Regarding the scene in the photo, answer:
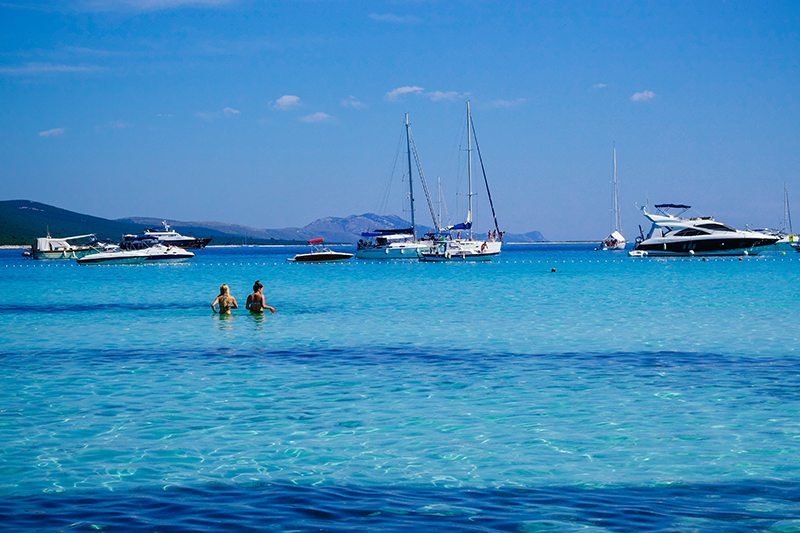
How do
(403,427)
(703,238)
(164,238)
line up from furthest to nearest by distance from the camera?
(164,238) → (703,238) → (403,427)

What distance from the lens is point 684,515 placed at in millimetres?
8352

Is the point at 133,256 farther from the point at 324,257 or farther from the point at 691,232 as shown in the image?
the point at 691,232

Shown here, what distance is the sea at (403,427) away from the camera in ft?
28.5

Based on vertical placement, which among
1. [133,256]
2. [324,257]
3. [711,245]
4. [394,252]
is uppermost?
[133,256]

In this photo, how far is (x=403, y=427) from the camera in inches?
500

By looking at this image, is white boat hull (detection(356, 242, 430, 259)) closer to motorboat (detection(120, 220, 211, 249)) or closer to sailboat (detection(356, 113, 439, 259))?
sailboat (detection(356, 113, 439, 259))

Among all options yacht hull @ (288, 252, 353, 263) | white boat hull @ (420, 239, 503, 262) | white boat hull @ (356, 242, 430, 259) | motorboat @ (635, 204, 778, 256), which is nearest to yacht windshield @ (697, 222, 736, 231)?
motorboat @ (635, 204, 778, 256)

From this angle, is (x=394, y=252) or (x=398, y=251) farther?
(x=394, y=252)

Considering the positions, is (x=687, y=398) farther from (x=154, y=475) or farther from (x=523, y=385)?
(x=154, y=475)

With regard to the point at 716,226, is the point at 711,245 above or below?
below

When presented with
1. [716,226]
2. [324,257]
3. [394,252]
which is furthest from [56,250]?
[716,226]

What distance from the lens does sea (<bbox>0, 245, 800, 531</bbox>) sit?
341 inches

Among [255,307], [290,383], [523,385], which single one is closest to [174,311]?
[255,307]

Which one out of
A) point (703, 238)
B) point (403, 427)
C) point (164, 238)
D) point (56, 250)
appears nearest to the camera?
point (403, 427)
